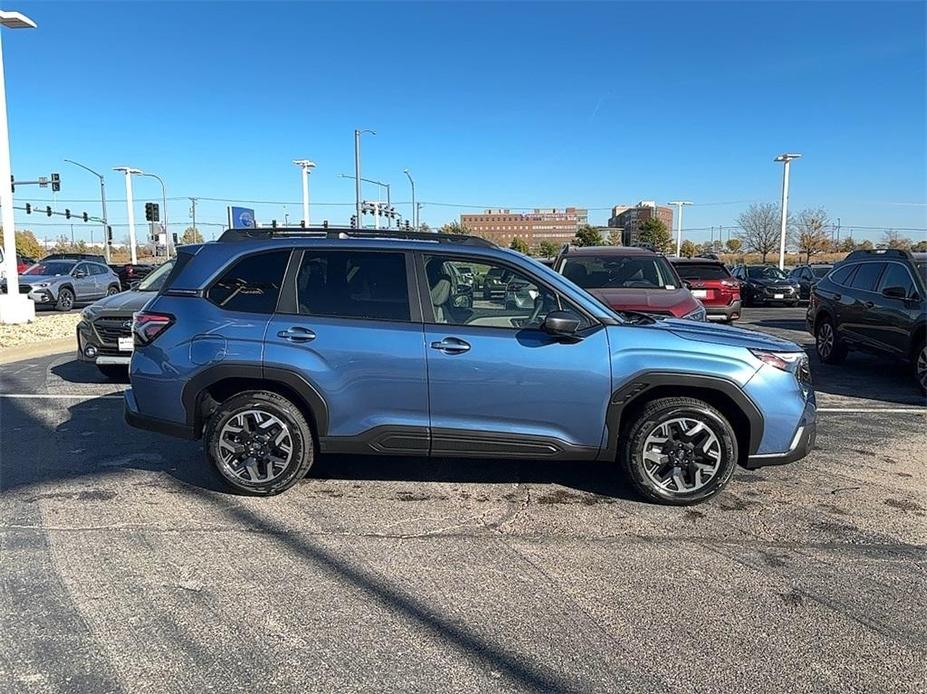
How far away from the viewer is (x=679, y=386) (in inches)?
173

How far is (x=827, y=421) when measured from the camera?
6.77 m

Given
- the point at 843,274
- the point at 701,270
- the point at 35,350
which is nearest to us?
the point at 843,274

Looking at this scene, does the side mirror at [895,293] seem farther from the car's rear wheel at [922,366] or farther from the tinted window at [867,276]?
the car's rear wheel at [922,366]

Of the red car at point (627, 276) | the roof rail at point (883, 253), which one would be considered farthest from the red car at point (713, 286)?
the red car at point (627, 276)

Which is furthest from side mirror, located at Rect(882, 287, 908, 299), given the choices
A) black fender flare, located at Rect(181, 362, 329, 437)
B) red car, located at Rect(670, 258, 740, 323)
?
black fender flare, located at Rect(181, 362, 329, 437)

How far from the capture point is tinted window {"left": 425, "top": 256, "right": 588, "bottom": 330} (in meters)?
4.45

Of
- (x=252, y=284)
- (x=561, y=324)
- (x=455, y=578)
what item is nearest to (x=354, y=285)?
(x=252, y=284)

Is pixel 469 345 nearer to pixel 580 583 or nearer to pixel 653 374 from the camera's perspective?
pixel 653 374

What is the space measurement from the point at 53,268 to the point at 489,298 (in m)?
21.8

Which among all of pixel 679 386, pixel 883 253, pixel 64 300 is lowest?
pixel 64 300

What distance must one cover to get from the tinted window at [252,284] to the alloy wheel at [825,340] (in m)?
8.81

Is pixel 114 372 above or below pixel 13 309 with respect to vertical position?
below

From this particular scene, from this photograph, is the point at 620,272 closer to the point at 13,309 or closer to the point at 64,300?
the point at 13,309

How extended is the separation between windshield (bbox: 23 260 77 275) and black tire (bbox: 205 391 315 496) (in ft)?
66.8
